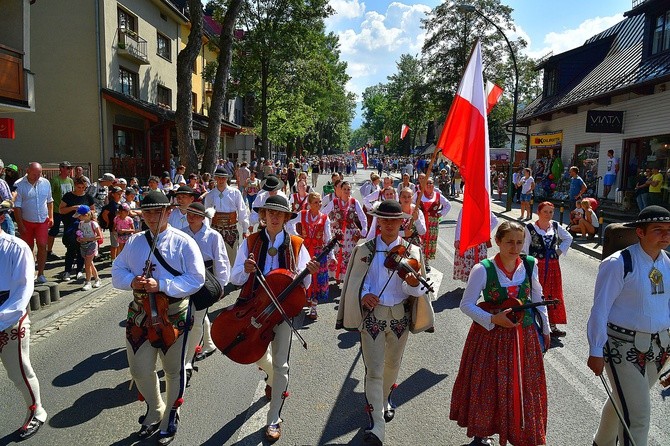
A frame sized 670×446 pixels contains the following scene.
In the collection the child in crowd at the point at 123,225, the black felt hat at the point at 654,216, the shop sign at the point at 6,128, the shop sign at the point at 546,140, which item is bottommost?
the child in crowd at the point at 123,225

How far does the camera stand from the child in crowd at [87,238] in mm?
8969

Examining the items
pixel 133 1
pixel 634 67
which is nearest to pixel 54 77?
pixel 133 1

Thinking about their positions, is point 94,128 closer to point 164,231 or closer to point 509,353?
point 164,231

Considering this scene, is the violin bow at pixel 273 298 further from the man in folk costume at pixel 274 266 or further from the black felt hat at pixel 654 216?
the black felt hat at pixel 654 216

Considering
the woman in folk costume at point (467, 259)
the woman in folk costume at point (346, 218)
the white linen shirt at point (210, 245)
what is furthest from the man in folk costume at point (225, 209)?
the woman in folk costume at point (467, 259)

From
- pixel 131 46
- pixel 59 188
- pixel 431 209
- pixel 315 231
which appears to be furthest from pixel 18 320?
pixel 131 46

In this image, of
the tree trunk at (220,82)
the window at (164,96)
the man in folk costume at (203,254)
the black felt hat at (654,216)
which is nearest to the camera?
the black felt hat at (654,216)

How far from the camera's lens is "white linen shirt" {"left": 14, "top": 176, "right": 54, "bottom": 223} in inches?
356

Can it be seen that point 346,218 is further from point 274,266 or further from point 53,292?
point 53,292

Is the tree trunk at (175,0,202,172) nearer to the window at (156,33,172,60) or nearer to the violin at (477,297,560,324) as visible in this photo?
the window at (156,33,172,60)

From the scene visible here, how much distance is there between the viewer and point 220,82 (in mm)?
19844

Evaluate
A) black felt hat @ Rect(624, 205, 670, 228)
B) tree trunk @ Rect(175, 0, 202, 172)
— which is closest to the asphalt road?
black felt hat @ Rect(624, 205, 670, 228)

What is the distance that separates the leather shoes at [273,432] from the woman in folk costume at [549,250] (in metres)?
4.09

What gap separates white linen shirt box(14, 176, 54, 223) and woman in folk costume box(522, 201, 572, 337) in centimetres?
820
